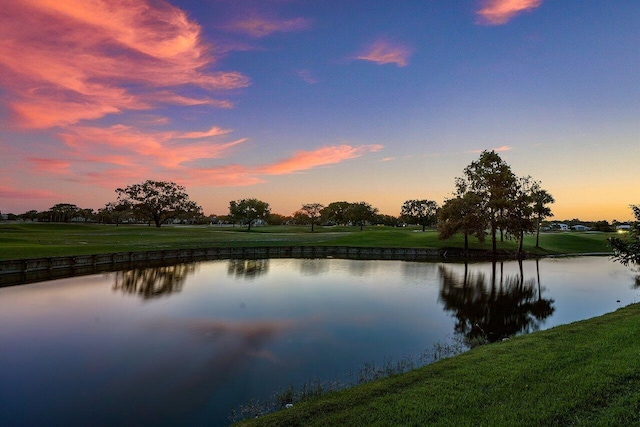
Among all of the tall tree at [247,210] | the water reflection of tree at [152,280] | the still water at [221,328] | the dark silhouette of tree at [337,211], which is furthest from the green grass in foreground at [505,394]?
the dark silhouette of tree at [337,211]

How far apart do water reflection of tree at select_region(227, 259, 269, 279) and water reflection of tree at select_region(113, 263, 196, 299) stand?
5143mm

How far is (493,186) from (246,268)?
4854cm

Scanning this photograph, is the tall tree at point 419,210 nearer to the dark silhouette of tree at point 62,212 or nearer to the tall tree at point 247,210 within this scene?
the tall tree at point 247,210

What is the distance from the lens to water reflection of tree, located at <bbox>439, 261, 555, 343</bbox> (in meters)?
21.2

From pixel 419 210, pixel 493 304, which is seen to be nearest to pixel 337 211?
pixel 419 210

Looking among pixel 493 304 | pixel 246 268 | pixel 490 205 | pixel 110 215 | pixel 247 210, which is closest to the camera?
pixel 493 304

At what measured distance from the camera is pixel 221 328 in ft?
69.3

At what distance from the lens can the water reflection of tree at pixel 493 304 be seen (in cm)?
2119

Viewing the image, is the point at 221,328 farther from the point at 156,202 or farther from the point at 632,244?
the point at 156,202

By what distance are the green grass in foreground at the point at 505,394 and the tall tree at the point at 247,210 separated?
401 ft

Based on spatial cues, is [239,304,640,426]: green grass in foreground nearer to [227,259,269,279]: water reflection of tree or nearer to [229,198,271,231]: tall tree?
[227,259,269,279]: water reflection of tree

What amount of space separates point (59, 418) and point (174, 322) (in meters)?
11.0

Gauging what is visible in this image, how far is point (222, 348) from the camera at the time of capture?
1761 cm

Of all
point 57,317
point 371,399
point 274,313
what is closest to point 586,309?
point 274,313
